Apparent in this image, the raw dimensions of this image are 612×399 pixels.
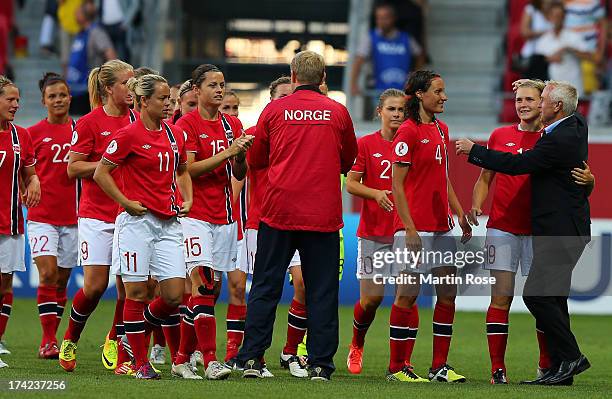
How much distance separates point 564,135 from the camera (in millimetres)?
9484

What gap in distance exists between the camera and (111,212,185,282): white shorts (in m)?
9.02

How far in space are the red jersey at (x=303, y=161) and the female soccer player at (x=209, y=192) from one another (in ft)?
1.68

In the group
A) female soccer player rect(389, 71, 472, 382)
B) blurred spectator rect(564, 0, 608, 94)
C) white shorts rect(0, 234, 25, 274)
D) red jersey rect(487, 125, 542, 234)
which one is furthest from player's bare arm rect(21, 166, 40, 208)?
blurred spectator rect(564, 0, 608, 94)

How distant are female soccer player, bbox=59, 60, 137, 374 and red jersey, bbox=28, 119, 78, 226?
1273 millimetres

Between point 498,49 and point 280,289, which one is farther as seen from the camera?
point 498,49

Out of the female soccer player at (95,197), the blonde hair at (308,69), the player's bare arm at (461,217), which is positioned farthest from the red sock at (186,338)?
the player's bare arm at (461,217)

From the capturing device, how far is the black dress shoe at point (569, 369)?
370 inches

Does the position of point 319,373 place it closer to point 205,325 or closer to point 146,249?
point 205,325

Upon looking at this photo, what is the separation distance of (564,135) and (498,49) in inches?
467

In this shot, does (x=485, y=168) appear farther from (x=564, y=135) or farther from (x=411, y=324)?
(x=411, y=324)

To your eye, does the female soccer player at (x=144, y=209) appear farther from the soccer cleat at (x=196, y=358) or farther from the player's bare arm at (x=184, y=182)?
the soccer cleat at (x=196, y=358)

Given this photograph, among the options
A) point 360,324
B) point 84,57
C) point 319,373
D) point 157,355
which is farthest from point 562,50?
point 319,373

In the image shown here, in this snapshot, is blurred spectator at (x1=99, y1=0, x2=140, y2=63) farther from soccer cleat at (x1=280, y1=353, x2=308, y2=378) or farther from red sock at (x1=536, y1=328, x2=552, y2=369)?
red sock at (x1=536, y1=328, x2=552, y2=369)

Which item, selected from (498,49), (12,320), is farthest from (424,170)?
(498,49)
